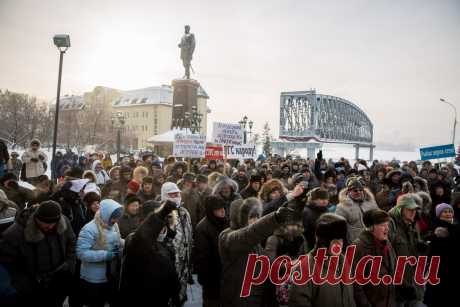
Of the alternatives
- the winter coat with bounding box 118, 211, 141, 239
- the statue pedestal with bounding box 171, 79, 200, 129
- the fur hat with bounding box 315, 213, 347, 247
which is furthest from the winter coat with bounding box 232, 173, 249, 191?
the statue pedestal with bounding box 171, 79, 200, 129

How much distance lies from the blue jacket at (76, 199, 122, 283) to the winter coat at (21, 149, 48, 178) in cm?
670

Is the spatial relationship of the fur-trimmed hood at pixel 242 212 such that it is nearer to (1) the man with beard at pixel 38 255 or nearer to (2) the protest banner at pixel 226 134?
(1) the man with beard at pixel 38 255

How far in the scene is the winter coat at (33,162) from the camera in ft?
31.0

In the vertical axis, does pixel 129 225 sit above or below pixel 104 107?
below

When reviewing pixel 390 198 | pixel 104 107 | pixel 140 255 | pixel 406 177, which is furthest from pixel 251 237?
pixel 104 107

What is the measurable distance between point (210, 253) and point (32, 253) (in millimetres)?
1775

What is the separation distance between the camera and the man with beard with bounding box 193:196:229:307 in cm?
380

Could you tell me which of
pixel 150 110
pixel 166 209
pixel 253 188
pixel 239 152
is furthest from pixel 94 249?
pixel 150 110


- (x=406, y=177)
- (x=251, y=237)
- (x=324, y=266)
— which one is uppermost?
(x=406, y=177)

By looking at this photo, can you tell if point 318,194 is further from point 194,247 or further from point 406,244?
point 194,247

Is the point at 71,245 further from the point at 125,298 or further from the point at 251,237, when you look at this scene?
the point at 251,237

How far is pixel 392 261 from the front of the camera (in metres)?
3.62

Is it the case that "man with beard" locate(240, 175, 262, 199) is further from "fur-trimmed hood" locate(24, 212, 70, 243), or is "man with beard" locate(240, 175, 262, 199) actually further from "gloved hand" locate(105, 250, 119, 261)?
"fur-trimmed hood" locate(24, 212, 70, 243)

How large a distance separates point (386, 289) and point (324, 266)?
1.14 metres
